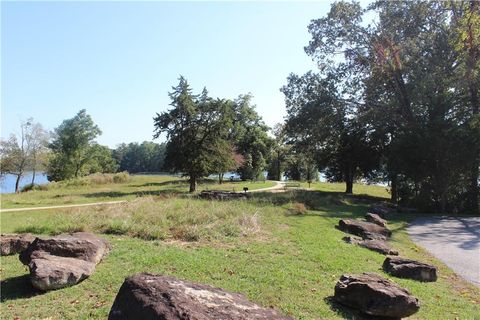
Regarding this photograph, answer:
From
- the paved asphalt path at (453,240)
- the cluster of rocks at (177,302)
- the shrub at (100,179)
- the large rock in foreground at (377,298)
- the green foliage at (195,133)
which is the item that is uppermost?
the green foliage at (195,133)

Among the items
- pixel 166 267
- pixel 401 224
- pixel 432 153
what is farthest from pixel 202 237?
pixel 432 153

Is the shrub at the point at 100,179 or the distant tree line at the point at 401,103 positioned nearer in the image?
the distant tree line at the point at 401,103

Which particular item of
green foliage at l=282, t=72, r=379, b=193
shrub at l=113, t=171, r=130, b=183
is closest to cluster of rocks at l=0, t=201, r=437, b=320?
green foliage at l=282, t=72, r=379, b=193

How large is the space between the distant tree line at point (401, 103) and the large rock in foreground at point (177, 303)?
20595 mm

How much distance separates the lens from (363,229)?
1516cm

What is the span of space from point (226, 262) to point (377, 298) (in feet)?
12.3

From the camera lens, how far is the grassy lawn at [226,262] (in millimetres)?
6891

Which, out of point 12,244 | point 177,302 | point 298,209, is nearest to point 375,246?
point 298,209

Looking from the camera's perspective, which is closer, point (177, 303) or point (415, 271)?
point (177, 303)

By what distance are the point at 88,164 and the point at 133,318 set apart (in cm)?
6320

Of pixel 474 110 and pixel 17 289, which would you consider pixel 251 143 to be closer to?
pixel 474 110

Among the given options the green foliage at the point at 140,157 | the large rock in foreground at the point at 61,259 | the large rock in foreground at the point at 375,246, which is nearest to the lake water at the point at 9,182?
the large rock in foreground at the point at 61,259

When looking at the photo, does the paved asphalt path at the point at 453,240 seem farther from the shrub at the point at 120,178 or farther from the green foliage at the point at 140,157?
the green foliage at the point at 140,157

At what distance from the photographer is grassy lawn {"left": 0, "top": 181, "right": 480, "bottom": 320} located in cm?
689
